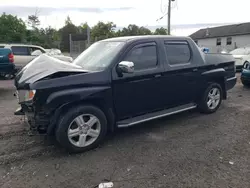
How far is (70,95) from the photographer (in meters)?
3.34

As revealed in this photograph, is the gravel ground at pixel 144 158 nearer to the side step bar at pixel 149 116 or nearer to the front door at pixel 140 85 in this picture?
the side step bar at pixel 149 116

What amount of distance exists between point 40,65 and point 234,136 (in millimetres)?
3662

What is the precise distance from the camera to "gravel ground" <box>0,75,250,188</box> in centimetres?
286

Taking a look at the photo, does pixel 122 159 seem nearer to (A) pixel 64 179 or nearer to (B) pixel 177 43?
(A) pixel 64 179

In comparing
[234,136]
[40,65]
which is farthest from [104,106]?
[234,136]

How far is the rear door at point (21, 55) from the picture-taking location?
1227 cm

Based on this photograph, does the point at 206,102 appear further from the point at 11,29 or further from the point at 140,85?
the point at 11,29

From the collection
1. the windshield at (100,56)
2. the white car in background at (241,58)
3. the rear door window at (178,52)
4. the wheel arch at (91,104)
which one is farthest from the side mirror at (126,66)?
the white car in background at (241,58)

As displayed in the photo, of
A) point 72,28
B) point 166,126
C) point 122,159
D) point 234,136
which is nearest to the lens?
point 122,159

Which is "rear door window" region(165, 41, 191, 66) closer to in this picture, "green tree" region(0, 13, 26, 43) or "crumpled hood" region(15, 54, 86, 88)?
"crumpled hood" region(15, 54, 86, 88)

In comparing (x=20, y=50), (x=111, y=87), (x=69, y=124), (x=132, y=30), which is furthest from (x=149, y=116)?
(x=132, y=30)

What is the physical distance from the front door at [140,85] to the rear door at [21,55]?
983cm

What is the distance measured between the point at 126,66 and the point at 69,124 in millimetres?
1246

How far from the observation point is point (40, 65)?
377cm
